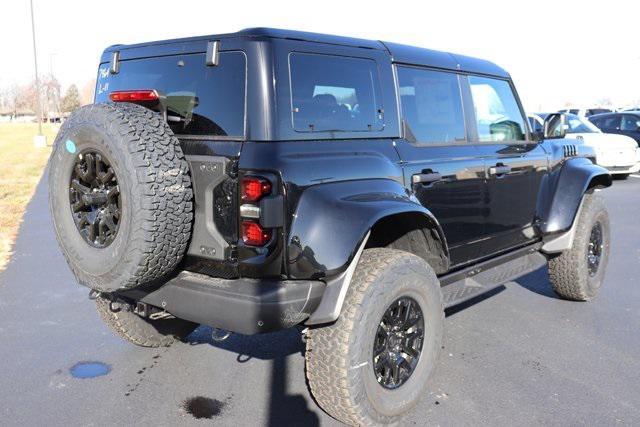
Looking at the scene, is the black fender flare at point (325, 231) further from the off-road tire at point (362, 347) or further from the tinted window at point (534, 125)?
the tinted window at point (534, 125)

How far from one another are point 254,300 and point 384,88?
149cm

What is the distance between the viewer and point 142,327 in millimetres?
4008

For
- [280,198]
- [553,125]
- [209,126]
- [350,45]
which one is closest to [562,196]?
[553,125]

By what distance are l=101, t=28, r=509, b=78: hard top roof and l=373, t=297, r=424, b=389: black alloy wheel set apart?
4.72ft

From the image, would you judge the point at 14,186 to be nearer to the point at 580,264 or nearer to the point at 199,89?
the point at 199,89

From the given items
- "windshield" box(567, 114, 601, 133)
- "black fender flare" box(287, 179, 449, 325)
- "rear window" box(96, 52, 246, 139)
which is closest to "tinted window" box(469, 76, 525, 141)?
"black fender flare" box(287, 179, 449, 325)

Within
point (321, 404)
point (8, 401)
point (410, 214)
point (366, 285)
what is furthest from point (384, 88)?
point (8, 401)

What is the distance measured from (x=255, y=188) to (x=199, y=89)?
72cm

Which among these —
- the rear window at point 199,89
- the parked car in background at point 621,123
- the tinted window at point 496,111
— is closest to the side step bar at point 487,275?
the tinted window at point 496,111

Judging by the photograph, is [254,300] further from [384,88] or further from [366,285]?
[384,88]

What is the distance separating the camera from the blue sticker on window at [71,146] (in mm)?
2936

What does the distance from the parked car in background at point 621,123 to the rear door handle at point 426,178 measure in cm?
1472

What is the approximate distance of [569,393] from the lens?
350 centimetres

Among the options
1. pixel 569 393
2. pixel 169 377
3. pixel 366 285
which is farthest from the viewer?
pixel 169 377
